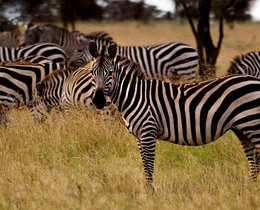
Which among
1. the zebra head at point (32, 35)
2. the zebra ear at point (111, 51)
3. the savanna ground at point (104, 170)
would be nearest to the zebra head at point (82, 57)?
the savanna ground at point (104, 170)

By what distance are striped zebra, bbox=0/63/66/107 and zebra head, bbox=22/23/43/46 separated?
6.39 m

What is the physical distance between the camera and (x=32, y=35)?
47.1 ft

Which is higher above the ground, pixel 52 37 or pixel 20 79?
pixel 52 37

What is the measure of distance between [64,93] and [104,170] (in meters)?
2.53

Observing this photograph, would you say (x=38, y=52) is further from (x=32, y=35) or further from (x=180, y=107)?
(x=180, y=107)

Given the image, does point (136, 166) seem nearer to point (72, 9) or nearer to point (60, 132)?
point (60, 132)

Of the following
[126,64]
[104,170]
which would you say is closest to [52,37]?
[126,64]

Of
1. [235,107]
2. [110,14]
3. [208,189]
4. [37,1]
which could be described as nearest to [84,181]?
[208,189]

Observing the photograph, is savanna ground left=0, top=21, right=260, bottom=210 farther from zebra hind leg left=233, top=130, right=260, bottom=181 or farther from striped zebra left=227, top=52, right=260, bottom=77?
striped zebra left=227, top=52, right=260, bottom=77

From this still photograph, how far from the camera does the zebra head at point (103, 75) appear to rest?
4336mm

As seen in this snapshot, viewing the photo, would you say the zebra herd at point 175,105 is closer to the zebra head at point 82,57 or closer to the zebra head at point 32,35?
the zebra head at point 82,57

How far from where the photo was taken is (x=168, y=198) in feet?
13.5

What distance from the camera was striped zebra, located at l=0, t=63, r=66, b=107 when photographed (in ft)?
25.9

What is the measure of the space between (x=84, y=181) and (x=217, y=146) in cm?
190
